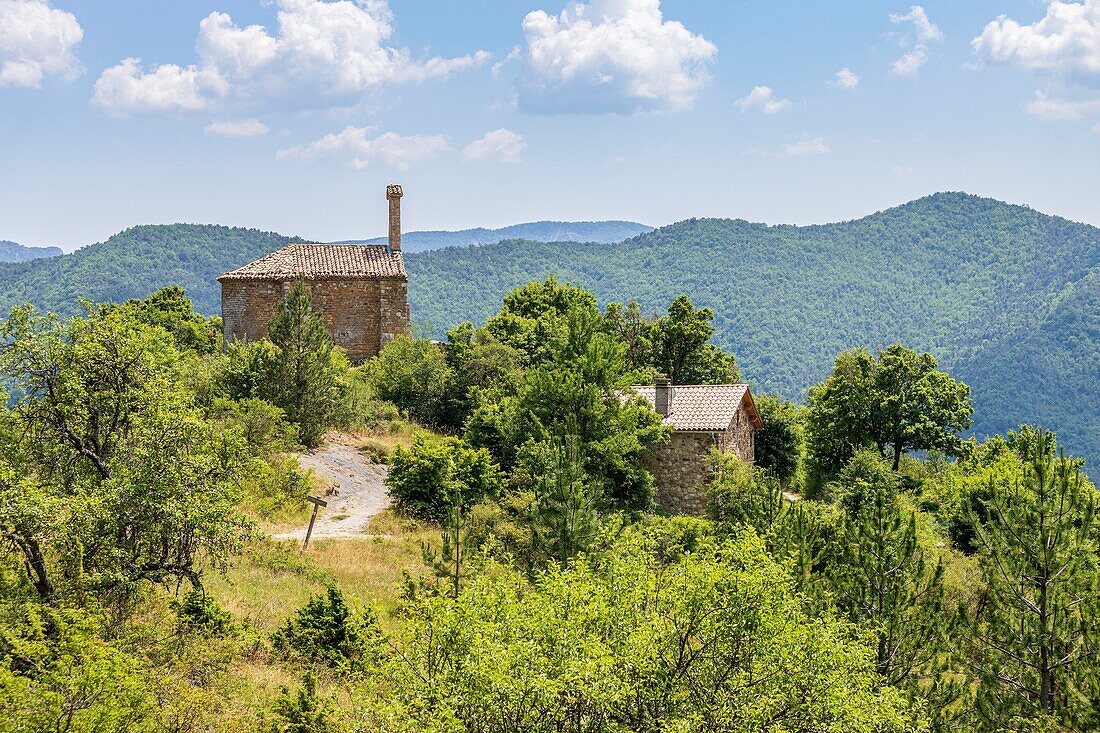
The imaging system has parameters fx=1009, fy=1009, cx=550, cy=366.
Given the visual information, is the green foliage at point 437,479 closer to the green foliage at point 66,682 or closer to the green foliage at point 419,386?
the green foliage at point 419,386

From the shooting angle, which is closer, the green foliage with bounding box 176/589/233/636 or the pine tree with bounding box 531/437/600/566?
the green foliage with bounding box 176/589/233/636

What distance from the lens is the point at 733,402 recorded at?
111 feet

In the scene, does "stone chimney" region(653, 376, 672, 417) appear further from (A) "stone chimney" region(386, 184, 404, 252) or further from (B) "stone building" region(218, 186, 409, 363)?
(A) "stone chimney" region(386, 184, 404, 252)

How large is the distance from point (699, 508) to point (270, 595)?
15.4 metres

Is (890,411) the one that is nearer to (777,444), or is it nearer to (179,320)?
(777,444)

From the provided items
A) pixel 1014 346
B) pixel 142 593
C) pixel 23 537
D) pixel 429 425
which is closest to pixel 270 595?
pixel 142 593

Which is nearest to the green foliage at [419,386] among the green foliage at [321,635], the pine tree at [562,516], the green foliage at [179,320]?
the green foliage at [179,320]

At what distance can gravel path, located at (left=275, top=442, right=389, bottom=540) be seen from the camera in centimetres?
2709

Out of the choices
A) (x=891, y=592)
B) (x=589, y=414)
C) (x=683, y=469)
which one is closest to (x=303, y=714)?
(x=891, y=592)

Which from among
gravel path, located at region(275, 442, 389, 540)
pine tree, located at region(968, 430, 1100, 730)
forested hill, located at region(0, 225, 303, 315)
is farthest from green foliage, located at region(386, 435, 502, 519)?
forested hill, located at region(0, 225, 303, 315)

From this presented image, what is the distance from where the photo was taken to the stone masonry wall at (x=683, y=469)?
32.0 m

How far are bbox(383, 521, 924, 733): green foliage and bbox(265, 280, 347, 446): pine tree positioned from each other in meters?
21.9

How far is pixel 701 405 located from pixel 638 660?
73.0 feet

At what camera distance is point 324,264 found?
48250 millimetres
